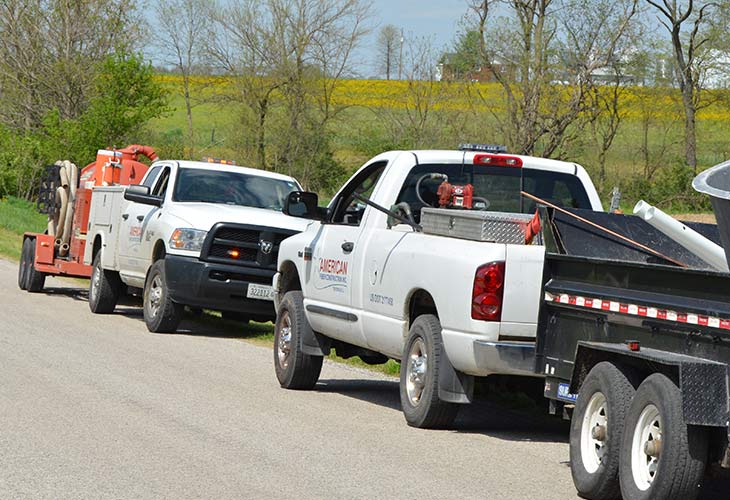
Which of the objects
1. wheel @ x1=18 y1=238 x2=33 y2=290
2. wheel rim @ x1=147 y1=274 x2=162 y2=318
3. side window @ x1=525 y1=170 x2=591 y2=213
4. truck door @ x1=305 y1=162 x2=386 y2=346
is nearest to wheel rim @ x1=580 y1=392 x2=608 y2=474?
side window @ x1=525 y1=170 x2=591 y2=213

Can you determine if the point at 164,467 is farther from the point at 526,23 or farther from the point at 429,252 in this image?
the point at 526,23

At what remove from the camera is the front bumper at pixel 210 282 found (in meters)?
15.7

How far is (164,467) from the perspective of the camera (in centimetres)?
761

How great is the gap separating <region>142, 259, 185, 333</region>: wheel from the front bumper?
14cm

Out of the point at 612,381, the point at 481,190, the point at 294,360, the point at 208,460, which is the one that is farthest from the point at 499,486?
the point at 294,360

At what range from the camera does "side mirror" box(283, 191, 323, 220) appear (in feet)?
36.8

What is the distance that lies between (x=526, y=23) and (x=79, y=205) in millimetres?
12277

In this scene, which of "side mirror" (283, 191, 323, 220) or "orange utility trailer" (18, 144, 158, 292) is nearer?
"side mirror" (283, 191, 323, 220)

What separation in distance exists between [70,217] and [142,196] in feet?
15.1

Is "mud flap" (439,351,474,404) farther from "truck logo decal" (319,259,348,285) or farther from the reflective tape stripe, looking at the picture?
"truck logo decal" (319,259,348,285)

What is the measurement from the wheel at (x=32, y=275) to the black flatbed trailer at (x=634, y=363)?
46.5ft

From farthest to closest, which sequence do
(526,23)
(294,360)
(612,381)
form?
(526,23) < (294,360) < (612,381)

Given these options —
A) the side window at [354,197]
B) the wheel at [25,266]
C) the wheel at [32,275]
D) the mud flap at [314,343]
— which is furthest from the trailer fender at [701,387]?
the wheel at [25,266]

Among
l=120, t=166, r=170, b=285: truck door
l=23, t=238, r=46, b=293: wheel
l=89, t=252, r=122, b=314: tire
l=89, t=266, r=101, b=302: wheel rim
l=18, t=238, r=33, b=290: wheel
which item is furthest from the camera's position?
l=18, t=238, r=33, b=290: wheel
